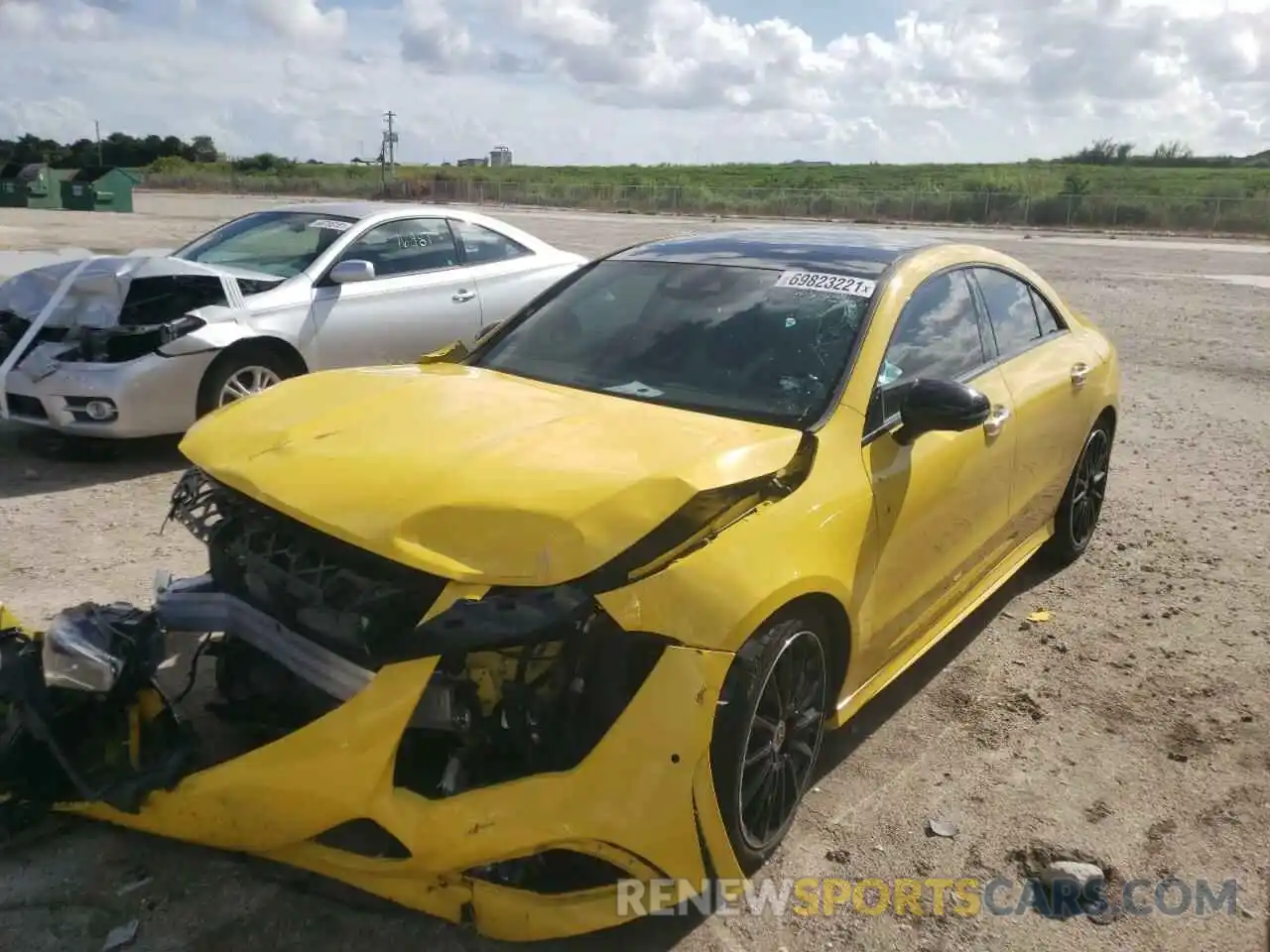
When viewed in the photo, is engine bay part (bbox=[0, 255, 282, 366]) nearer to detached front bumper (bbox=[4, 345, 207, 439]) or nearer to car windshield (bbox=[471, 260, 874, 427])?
detached front bumper (bbox=[4, 345, 207, 439])

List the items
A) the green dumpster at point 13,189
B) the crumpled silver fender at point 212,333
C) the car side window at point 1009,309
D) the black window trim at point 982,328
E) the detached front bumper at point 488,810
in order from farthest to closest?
1. the green dumpster at point 13,189
2. the crumpled silver fender at point 212,333
3. the car side window at point 1009,309
4. the black window trim at point 982,328
5. the detached front bumper at point 488,810

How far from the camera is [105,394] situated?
6.01 metres

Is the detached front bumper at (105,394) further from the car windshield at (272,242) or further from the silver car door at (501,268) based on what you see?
the silver car door at (501,268)

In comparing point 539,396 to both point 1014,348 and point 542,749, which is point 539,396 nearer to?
point 542,749

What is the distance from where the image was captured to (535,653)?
8.30ft

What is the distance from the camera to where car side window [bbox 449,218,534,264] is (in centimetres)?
787

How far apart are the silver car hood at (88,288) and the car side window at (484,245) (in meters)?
1.57

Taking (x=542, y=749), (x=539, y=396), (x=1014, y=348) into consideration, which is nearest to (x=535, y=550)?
(x=542, y=749)

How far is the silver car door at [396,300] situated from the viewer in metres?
6.91

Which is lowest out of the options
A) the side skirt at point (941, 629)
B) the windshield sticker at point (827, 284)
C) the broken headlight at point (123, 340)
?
the side skirt at point (941, 629)

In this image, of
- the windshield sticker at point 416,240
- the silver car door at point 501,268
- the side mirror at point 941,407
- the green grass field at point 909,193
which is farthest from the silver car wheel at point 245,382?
the green grass field at point 909,193

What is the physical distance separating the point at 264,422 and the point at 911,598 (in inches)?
83.5

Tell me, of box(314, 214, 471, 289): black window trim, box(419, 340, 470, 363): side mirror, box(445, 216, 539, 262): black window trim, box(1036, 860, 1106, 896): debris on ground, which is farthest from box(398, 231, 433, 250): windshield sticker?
box(1036, 860, 1106, 896): debris on ground

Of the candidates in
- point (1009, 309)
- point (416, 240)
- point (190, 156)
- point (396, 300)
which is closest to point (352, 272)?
point (396, 300)
